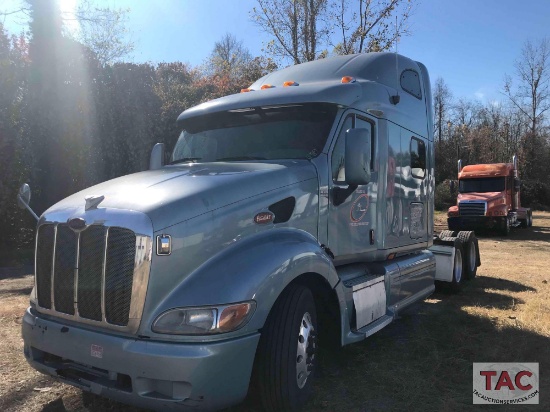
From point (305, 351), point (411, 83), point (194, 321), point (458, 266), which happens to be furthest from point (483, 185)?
point (194, 321)

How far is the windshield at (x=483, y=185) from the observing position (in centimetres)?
2055

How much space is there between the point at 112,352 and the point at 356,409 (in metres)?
1.99

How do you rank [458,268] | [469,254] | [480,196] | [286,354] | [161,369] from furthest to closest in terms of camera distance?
[480,196] → [469,254] → [458,268] → [286,354] → [161,369]

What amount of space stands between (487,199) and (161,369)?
64.0ft

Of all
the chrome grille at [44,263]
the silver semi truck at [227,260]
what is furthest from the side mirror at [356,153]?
the chrome grille at [44,263]

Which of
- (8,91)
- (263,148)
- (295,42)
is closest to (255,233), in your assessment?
(263,148)

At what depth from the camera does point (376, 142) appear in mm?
5043

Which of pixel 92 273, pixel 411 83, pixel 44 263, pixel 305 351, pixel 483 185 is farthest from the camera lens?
pixel 483 185

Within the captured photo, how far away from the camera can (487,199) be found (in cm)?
1967

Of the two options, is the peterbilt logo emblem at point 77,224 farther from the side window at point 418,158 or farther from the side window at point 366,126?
the side window at point 418,158

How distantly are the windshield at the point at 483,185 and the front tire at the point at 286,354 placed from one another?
19483 millimetres

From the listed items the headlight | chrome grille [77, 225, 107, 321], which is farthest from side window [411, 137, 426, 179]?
chrome grille [77, 225, 107, 321]

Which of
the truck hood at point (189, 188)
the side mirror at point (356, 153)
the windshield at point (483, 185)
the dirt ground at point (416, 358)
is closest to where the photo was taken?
the truck hood at point (189, 188)

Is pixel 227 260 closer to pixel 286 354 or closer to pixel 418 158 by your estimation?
pixel 286 354
